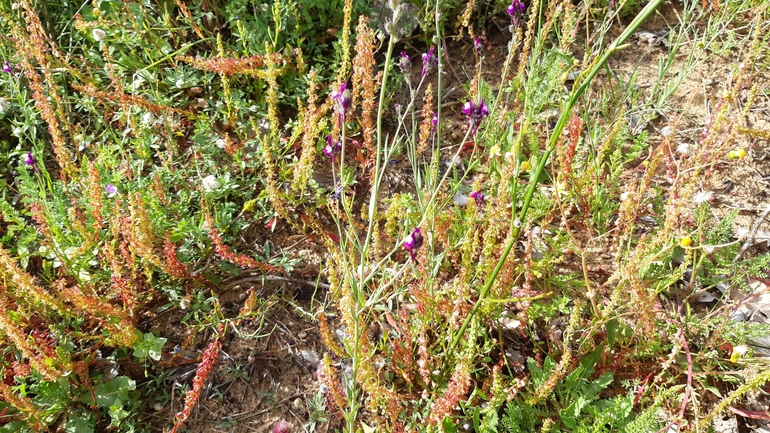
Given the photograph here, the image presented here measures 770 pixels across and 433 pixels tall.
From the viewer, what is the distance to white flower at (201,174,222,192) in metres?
2.18

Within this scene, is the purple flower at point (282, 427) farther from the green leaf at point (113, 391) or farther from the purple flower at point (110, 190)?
the purple flower at point (110, 190)

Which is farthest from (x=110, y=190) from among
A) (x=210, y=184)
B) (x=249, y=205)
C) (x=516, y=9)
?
(x=516, y=9)

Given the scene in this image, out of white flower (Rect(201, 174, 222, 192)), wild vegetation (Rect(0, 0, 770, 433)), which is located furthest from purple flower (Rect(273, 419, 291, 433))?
white flower (Rect(201, 174, 222, 192))

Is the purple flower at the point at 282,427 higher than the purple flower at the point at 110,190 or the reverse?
the reverse

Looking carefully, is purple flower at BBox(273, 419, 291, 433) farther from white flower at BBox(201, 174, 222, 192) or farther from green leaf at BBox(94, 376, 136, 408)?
white flower at BBox(201, 174, 222, 192)

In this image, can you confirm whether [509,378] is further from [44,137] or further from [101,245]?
[44,137]

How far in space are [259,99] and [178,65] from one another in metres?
0.46

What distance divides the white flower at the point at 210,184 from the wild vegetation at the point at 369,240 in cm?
2

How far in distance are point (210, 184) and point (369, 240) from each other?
86 centimetres

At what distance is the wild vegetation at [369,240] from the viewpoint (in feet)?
5.34

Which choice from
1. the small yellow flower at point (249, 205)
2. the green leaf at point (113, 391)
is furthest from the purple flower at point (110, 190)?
the green leaf at point (113, 391)

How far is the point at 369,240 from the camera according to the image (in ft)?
5.53

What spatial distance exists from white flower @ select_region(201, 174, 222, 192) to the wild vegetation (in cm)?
2

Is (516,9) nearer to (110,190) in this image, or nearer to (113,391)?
(110,190)
